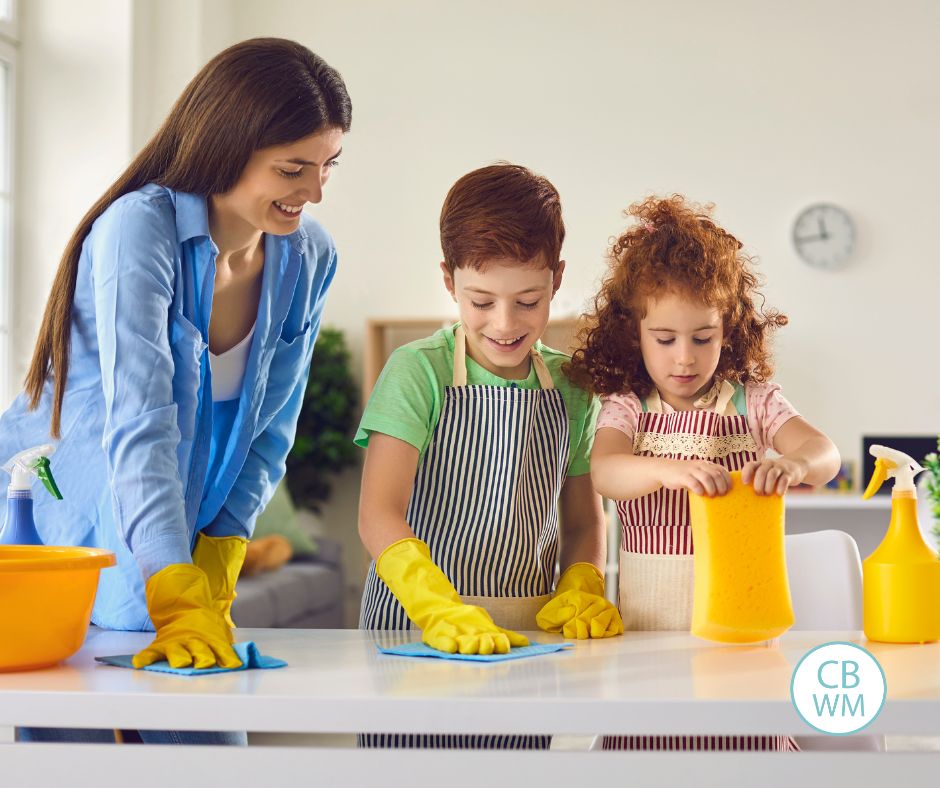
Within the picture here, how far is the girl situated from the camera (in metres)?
1.30

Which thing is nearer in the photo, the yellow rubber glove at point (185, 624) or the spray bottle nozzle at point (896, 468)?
the yellow rubber glove at point (185, 624)

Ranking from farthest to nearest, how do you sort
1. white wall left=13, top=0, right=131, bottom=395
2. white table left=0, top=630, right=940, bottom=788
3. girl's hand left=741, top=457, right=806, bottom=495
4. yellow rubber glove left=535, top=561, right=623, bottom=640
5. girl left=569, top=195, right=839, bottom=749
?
white wall left=13, top=0, right=131, bottom=395 < girl left=569, top=195, right=839, bottom=749 < yellow rubber glove left=535, top=561, right=623, bottom=640 < girl's hand left=741, top=457, right=806, bottom=495 < white table left=0, top=630, right=940, bottom=788

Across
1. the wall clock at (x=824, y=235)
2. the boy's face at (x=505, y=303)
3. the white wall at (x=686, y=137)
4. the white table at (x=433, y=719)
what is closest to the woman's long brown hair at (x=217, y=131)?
the boy's face at (x=505, y=303)

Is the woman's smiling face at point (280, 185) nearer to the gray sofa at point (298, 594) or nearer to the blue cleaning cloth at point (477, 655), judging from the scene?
the blue cleaning cloth at point (477, 655)

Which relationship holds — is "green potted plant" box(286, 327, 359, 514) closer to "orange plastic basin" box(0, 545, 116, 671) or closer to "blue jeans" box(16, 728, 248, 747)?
"blue jeans" box(16, 728, 248, 747)

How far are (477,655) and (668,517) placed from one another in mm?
367

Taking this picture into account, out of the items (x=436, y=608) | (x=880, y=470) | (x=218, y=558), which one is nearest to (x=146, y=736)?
(x=218, y=558)

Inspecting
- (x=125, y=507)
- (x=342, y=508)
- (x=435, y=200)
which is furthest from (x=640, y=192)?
(x=125, y=507)

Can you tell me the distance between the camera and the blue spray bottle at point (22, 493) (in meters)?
1.16

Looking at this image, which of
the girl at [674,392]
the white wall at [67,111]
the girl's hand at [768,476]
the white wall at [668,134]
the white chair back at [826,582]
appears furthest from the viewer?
the white wall at [668,134]

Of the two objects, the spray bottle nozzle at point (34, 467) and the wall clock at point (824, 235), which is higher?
the wall clock at point (824, 235)

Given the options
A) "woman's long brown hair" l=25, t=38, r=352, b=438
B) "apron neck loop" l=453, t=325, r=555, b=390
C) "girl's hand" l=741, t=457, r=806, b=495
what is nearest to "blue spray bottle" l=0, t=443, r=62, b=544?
"woman's long brown hair" l=25, t=38, r=352, b=438

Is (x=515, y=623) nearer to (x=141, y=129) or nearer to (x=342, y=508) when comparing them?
(x=141, y=129)

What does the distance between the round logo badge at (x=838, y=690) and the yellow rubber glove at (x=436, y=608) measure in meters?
0.28
